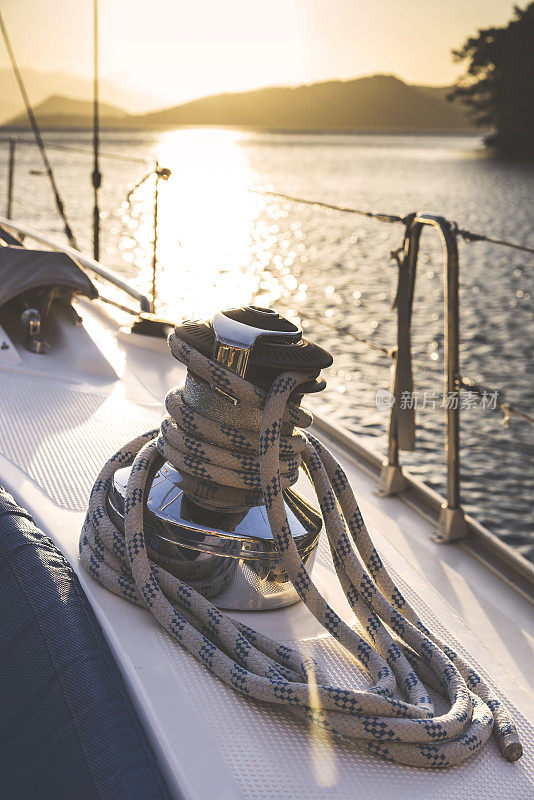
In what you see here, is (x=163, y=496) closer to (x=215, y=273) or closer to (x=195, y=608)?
(x=195, y=608)

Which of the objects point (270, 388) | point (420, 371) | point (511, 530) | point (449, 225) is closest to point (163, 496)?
point (270, 388)

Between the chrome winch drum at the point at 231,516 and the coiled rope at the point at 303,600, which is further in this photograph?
the chrome winch drum at the point at 231,516

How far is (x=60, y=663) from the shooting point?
2.76ft

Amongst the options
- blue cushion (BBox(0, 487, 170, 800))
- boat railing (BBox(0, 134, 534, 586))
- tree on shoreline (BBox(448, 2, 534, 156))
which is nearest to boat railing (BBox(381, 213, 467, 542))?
boat railing (BBox(0, 134, 534, 586))

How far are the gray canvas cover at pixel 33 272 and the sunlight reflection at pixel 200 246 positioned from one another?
0.75 m

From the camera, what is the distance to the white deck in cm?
76

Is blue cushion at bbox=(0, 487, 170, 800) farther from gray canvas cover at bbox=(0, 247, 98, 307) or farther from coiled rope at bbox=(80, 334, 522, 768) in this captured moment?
gray canvas cover at bbox=(0, 247, 98, 307)

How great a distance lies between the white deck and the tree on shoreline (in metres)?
44.8

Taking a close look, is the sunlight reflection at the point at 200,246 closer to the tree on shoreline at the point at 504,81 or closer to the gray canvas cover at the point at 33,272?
the gray canvas cover at the point at 33,272

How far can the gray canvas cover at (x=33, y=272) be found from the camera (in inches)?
78.5

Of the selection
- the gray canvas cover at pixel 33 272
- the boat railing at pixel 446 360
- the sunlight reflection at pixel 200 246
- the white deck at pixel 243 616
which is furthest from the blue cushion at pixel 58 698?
the sunlight reflection at pixel 200 246

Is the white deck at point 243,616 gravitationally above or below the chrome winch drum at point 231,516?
below

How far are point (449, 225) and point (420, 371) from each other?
5.67 m

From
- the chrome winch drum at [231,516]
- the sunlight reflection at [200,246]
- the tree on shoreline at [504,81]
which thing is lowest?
the sunlight reflection at [200,246]
